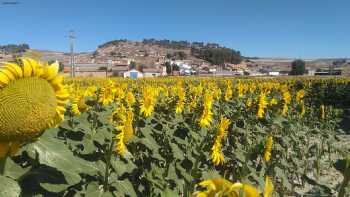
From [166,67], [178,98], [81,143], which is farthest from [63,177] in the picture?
[166,67]

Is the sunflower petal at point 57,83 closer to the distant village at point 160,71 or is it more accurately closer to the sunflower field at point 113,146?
the sunflower field at point 113,146

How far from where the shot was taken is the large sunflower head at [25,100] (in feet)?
3.58

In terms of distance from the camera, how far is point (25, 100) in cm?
112

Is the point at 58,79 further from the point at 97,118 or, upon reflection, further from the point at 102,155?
the point at 97,118

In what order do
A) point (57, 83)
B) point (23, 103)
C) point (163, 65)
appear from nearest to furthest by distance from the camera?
point (23, 103), point (57, 83), point (163, 65)

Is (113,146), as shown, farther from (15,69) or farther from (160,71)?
(160,71)

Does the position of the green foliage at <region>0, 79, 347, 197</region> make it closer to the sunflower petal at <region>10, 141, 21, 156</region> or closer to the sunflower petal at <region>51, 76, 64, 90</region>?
the sunflower petal at <region>10, 141, 21, 156</region>

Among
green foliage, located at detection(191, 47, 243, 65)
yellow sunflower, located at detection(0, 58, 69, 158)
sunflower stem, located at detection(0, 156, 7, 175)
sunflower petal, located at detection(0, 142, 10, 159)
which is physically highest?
green foliage, located at detection(191, 47, 243, 65)

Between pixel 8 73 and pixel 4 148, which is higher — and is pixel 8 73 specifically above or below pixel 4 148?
above

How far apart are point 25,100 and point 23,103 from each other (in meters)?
0.01

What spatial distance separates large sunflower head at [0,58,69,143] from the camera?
1.09m

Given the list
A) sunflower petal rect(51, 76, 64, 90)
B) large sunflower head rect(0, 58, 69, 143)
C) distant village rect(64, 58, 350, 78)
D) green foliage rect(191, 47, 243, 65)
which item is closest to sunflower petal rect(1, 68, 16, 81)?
large sunflower head rect(0, 58, 69, 143)

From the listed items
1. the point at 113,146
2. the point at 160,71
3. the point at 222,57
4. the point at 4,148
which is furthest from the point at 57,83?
the point at 222,57

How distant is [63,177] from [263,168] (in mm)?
3692
